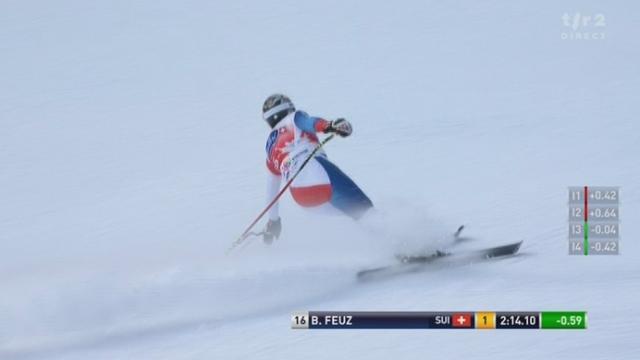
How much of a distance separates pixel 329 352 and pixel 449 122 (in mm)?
1278

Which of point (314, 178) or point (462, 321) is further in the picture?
point (314, 178)

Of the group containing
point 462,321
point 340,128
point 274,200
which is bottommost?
point 462,321

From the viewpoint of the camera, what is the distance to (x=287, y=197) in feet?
15.8

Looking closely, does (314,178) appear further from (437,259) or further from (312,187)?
(437,259)

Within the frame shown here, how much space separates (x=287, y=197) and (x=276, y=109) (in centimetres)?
43

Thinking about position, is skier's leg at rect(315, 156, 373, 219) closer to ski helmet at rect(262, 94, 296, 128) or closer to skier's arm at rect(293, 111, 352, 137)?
skier's arm at rect(293, 111, 352, 137)

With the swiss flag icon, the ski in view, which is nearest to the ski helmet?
the ski

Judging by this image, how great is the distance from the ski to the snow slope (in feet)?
0.14

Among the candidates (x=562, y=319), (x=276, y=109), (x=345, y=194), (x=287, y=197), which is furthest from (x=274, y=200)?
(x=562, y=319)

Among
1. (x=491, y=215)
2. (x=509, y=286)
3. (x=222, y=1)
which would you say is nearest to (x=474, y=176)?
(x=491, y=215)

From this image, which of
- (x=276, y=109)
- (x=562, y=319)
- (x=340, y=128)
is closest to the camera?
(x=562, y=319)

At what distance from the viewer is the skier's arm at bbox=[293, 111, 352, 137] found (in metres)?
4.77

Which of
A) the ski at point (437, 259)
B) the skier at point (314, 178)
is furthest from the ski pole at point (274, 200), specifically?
the ski at point (437, 259)

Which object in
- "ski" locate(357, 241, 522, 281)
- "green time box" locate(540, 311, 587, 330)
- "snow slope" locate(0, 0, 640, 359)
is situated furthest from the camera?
"ski" locate(357, 241, 522, 281)
